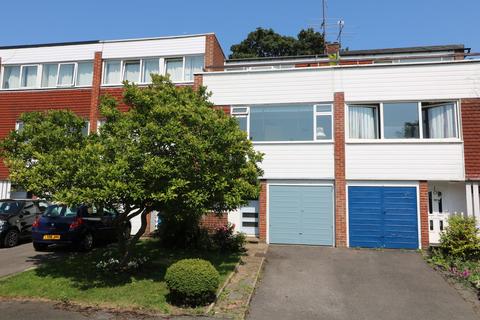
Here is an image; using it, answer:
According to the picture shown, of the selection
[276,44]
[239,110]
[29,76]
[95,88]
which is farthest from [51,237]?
[276,44]

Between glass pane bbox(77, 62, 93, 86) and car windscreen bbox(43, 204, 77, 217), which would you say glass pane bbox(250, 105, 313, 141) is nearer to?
car windscreen bbox(43, 204, 77, 217)

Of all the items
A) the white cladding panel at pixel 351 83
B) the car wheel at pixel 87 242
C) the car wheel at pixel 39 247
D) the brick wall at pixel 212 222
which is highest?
the white cladding panel at pixel 351 83

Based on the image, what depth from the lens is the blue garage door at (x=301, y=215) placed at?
13.8 meters

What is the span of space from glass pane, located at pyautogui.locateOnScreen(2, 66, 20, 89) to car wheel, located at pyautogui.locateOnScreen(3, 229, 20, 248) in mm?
9030

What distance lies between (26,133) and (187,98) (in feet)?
13.7

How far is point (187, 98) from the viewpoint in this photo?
9578 mm

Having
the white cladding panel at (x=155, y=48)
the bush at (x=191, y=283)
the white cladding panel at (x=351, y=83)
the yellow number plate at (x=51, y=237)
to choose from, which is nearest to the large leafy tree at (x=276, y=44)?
the white cladding panel at (x=155, y=48)

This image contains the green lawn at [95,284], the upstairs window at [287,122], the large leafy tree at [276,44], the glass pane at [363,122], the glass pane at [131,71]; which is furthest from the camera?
the large leafy tree at [276,44]

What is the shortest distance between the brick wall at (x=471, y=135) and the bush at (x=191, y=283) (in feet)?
33.0

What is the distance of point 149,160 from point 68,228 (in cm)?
616

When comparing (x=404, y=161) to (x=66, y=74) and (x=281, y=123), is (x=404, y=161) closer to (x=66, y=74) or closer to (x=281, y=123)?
(x=281, y=123)

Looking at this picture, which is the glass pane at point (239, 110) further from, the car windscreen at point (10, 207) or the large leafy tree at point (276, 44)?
the large leafy tree at point (276, 44)

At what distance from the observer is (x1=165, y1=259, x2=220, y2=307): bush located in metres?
7.30

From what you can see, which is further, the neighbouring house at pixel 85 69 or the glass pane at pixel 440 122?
the neighbouring house at pixel 85 69
